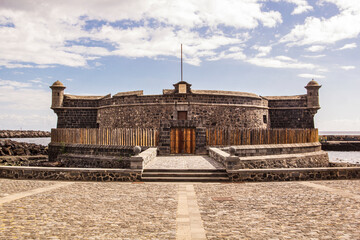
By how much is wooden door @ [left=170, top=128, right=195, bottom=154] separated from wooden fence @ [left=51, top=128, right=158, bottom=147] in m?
1.13

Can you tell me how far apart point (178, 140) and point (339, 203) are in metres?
10.4

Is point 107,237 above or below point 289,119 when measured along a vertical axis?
below

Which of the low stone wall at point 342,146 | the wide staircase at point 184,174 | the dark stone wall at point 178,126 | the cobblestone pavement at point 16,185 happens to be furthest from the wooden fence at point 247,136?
the low stone wall at point 342,146

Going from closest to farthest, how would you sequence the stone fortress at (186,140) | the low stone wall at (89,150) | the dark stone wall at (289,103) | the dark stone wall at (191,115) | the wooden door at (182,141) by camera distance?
the stone fortress at (186,140) → the wooden door at (182,141) → the low stone wall at (89,150) → the dark stone wall at (191,115) → the dark stone wall at (289,103)

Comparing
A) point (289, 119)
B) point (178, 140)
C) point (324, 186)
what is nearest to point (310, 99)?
point (289, 119)

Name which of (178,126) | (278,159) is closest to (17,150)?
(178,126)

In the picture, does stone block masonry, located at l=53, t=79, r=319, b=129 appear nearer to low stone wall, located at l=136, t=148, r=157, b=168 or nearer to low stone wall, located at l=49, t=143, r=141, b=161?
low stone wall, located at l=49, t=143, r=141, b=161

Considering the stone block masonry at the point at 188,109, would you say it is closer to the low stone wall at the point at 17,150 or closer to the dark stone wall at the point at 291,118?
the dark stone wall at the point at 291,118

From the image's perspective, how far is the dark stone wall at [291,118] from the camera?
92.6 ft

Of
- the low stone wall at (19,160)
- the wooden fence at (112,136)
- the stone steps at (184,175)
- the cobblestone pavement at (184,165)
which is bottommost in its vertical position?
the low stone wall at (19,160)

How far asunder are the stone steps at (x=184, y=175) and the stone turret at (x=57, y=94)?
21.2 m

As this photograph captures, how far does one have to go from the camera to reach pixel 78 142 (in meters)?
20.0

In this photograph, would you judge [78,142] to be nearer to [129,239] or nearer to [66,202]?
[66,202]

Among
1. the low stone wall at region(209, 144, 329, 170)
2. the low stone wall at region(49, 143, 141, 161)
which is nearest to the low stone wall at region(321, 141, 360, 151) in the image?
the low stone wall at region(209, 144, 329, 170)
